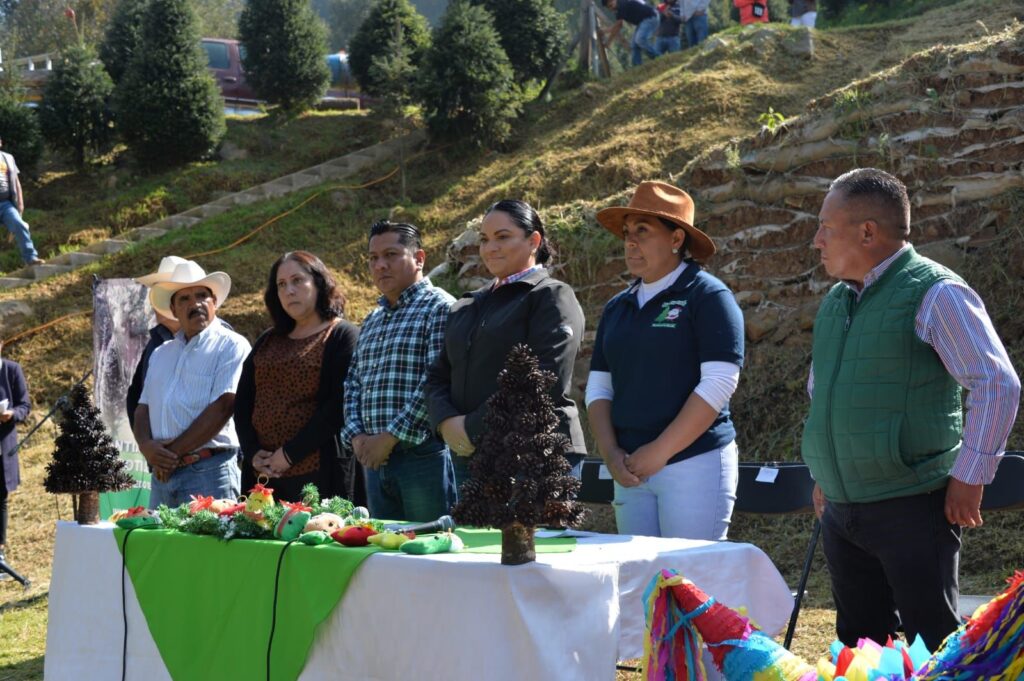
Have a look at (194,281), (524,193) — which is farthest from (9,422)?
(524,193)

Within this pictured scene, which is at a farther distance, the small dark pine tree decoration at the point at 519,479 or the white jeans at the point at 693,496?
the white jeans at the point at 693,496

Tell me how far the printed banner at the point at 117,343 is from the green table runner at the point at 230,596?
4090 mm

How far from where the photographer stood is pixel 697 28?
1620cm

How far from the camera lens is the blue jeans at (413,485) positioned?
15.5 ft

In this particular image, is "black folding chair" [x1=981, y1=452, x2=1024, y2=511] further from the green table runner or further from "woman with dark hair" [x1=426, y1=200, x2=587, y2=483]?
the green table runner

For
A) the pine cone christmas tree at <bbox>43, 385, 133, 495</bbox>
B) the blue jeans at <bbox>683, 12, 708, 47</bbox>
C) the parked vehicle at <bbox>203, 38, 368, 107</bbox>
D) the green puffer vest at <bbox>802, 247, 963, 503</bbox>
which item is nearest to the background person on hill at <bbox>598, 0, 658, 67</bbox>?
the blue jeans at <bbox>683, 12, 708, 47</bbox>

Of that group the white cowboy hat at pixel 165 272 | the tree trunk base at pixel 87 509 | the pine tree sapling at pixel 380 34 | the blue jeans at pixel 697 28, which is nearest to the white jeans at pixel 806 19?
the blue jeans at pixel 697 28

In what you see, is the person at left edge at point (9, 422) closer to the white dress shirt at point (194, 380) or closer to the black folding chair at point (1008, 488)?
the white dress shirt at point (194, 380)

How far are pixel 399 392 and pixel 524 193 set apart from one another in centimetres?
717

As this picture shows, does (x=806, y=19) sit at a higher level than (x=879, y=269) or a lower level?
higher

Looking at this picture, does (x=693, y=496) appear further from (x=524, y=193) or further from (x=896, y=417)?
(x=524, y=193)

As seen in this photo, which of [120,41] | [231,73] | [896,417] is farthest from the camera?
[231,73]

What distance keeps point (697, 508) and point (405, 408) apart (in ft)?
4.67

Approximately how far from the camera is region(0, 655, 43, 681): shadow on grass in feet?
17.1
